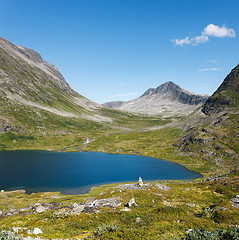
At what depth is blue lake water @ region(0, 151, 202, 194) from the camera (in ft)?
249

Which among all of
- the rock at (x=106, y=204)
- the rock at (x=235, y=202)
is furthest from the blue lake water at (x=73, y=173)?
the rock at (x=235, y=202)

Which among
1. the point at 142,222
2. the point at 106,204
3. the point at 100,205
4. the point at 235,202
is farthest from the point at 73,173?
the point at 235,202

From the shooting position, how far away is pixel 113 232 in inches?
733

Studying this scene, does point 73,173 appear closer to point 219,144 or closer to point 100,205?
point 100,205

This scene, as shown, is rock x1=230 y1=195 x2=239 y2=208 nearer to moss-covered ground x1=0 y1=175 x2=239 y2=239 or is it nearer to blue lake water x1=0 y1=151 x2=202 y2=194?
moss-covered ground x1=0 y1=175 x2=239 y2=239

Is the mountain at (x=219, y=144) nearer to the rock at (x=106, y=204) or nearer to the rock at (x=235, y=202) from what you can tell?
the rock at (x=235, y=202)

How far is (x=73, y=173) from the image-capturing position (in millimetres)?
93125

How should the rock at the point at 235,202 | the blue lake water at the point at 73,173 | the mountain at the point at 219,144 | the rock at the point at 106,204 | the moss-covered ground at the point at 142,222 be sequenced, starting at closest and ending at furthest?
1. the moss-covered ground at the point at 142,222
2. the rock at the point at 235,202
3. the rock at the point at 106,204
4. the blue lake water at the point at 73,173
5. the mountain at the point at 219,144

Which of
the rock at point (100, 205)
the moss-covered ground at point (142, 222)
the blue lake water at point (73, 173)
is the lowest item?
the blue lake water at point (73, 173)

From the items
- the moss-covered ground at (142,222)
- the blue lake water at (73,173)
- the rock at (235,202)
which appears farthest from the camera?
the blue lake water at (73,173)

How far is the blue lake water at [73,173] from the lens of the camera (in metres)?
75.8

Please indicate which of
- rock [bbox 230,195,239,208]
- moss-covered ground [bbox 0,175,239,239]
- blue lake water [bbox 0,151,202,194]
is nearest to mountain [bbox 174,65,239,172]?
blue lake water [bbox 0,151,202,194]

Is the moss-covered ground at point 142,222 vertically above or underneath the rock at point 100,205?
above

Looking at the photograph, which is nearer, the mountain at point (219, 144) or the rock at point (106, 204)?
the rock at point (106, 204)
